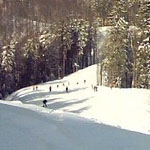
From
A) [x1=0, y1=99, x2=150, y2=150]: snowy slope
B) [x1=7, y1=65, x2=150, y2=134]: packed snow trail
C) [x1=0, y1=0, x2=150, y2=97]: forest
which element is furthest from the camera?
[x1=0, y1=0, x2=150, y2=97]: forest

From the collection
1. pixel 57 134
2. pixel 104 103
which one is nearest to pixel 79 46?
pixel 104 103

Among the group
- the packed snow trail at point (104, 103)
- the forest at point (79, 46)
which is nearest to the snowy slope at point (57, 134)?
the packed snow trail at point (104, 103)

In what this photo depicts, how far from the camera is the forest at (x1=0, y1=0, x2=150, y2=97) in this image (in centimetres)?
5850

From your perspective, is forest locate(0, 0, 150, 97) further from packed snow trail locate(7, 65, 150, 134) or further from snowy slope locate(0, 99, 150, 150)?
snowy slope locate(0, 99, 150, 150)

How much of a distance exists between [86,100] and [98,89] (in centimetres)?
571

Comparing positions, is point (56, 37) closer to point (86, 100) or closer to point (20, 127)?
point (86, 100)

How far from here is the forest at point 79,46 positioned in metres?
58.5

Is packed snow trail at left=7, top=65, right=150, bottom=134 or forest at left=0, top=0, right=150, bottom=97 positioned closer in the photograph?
packed snow trail at left=7, top=65, right=150, bottom=134

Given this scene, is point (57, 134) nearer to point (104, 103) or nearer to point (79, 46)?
point (104, 103)

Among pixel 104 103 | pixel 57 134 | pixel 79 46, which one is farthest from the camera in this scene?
pixel 79 46

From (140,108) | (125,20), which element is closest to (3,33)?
(125,20)

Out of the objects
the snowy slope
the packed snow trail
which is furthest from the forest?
the snowy slope

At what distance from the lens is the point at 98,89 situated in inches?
2127

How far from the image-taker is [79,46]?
8994 cm
